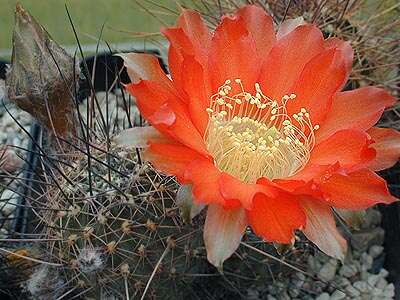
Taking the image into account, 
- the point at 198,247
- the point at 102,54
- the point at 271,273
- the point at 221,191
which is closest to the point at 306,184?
the point at 221,191

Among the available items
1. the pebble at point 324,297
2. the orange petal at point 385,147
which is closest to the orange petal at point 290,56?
the orange petal at point 385,147

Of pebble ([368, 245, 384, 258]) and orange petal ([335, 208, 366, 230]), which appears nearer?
orange petal ([335, 208, 366, 230])

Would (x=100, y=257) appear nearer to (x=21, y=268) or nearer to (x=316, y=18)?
(x=21, y=268)

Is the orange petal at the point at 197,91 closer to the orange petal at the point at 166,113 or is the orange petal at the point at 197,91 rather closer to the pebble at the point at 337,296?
the orange petal at the point at 166,113

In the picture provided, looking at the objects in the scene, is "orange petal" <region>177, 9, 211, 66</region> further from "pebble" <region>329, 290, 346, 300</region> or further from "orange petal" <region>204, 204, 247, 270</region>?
"pebble" <region>329, 290, 346, 300</region>

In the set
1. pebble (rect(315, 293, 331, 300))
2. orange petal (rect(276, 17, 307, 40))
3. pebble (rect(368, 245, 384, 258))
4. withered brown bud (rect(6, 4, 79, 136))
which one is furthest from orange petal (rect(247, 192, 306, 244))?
pebble (rect(368, 245, 384, 258))
